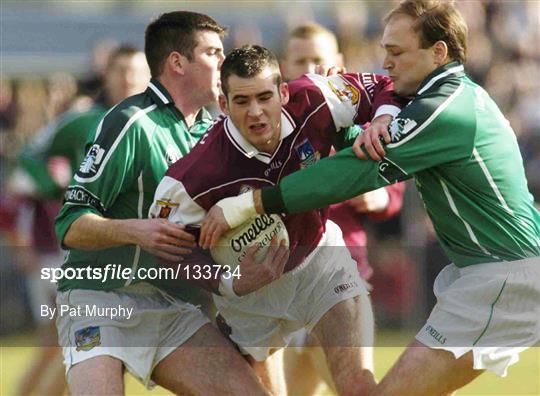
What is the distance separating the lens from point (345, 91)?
5.72 m

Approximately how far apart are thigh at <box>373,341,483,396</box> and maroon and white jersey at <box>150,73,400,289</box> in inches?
33.4

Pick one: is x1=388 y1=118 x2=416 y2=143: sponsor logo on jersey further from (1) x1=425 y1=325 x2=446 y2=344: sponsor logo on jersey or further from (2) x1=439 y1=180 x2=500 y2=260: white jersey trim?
(1) x1=425 y1=325 x2=446 y2=344: sponsor logo on jersey

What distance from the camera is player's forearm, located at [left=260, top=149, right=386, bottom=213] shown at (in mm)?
5203

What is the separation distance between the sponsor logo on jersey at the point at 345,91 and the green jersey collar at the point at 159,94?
2.70ft

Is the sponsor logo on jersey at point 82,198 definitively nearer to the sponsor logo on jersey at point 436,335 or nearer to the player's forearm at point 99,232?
the player's forearm at point 99,232

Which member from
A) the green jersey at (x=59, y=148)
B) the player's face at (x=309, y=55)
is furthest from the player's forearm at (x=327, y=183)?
the green jersey at (x=59, y=148)

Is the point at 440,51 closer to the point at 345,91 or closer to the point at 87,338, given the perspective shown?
the point at 345,91

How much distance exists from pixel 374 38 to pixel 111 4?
429 centimetres

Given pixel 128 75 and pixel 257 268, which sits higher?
pixel 128 75

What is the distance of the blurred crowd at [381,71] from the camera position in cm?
1205

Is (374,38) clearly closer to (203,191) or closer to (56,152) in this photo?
(56,152)

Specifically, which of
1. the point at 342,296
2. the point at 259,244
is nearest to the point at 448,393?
the point at 342,296

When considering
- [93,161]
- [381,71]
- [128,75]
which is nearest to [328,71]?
[93,161]

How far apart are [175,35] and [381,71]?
7308 mm
